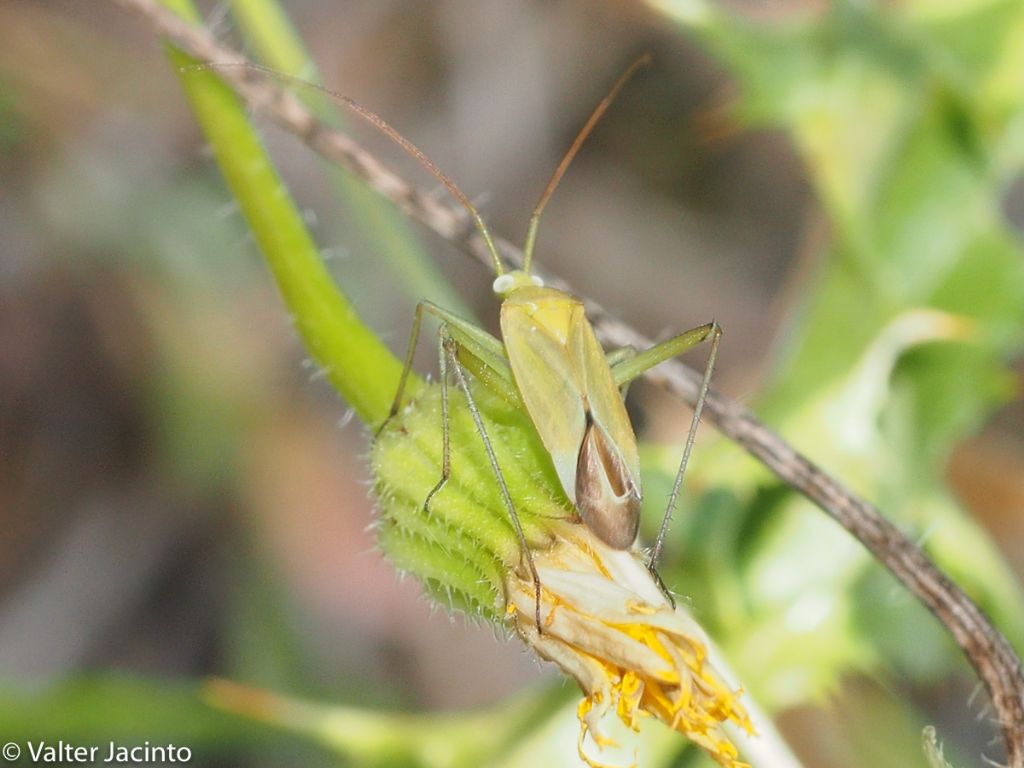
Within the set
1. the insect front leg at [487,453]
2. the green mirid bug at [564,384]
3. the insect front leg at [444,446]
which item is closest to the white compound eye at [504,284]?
the green mirid bug at [564,384]

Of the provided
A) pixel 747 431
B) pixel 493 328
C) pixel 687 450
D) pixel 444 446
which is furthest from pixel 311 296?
pixel 493 328

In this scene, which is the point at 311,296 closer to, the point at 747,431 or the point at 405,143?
the point at 405,143

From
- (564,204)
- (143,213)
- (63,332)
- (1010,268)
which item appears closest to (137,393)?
(63,332)

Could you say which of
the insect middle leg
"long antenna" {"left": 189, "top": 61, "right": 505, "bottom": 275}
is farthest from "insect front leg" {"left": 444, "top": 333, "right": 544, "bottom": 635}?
"long antenna" {"left": 189, "top": 61, "right": 505, "bottom": 275}

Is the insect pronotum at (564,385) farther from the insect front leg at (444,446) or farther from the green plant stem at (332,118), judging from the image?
the green plant stem at (332,118)

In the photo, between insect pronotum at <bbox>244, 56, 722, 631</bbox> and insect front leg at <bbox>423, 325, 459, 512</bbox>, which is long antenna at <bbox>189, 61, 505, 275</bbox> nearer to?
insect pronotum at <bbox>244, 56, 722, 631</bbox>

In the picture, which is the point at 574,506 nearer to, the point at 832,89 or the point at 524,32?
the point at 832,89
